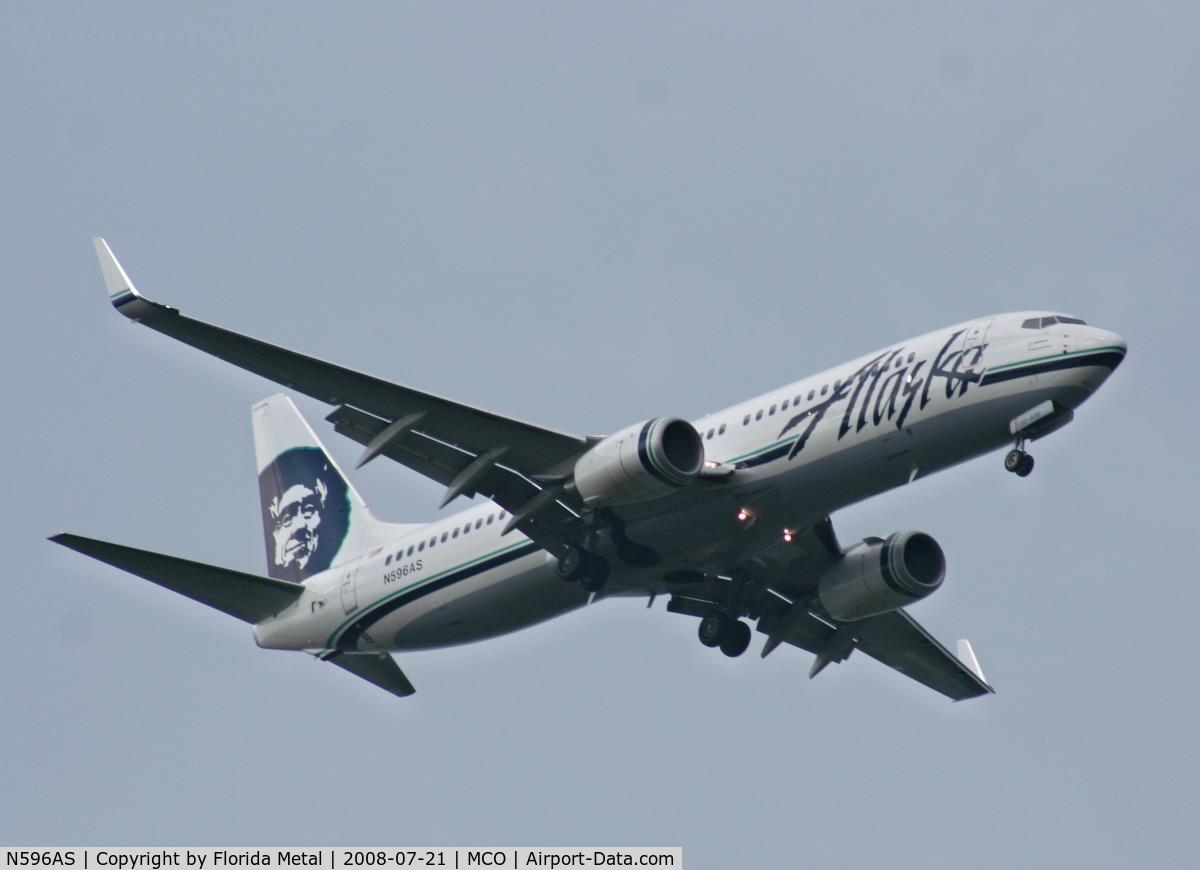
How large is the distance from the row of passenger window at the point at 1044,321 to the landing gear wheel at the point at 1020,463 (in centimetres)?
254

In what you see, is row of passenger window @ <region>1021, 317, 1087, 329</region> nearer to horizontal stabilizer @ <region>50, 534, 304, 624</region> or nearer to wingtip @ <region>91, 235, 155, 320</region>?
wingtip @ <region>91, 235, 155, 320</region>

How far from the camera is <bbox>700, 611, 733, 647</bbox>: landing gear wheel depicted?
126 ft

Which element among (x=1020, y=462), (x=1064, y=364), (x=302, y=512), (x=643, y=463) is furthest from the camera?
(x=302, y=512)

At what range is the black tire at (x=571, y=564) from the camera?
34.6 m

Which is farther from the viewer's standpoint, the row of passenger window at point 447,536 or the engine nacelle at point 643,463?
the row of passenger window at point 447,536

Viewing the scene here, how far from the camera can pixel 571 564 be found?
114 feet

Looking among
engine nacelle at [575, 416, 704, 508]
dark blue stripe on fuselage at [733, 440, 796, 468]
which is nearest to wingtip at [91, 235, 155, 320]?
engine nacelle at [575, 416, 704, 508]

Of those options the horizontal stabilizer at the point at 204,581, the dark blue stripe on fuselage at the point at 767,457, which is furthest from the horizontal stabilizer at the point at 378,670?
the dark blue stripe on fuselage at the point at 767,457

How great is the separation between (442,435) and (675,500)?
16.6ft

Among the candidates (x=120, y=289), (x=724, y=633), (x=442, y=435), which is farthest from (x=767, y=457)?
(x=120, y=289)

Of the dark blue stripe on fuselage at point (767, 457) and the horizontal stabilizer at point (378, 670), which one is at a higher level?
the dark blue stripe on fuselage at point (767, 457)

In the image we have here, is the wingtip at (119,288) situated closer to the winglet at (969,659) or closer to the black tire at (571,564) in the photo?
the black tire at (571,564)

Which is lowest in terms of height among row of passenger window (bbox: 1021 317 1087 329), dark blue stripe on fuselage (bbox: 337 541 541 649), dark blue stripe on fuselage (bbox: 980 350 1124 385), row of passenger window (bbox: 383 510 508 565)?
dark blue stripe on fuselage (bbox: 337 541 541 649)

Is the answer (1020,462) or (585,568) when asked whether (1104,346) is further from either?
(585,568)
